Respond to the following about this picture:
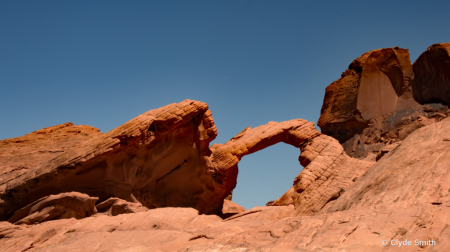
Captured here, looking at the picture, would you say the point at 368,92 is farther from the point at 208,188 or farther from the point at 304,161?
the point at 208,188

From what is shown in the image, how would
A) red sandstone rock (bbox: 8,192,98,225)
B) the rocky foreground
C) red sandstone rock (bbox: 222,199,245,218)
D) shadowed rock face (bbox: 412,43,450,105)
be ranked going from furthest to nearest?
shadowed rock face (bbox: 412,43,450,105)
red sandstone rock (bbox: 222,199,245,218)
red sandstone rock (bbox: 8,192,98,225)
the rocky foreground

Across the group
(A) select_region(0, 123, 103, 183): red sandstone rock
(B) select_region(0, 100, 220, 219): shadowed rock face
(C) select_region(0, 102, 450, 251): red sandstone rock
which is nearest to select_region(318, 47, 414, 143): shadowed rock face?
(C) select_region(0, 102, 450, 251): red sandstone rock

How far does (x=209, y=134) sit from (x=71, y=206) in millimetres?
4893

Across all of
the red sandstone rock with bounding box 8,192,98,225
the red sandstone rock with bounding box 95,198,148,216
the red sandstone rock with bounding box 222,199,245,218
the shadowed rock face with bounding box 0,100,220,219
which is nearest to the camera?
the red sandstone rock with bounding box 8,192,98,225

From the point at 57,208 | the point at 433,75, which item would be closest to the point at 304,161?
the point at 57,208

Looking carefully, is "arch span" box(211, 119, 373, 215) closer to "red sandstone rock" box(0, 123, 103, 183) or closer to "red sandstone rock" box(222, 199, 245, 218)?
"red sandstone rock" box(222, 199, 245, 218)

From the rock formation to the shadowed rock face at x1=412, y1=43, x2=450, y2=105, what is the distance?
0.08 metres

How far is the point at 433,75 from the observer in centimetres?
2045

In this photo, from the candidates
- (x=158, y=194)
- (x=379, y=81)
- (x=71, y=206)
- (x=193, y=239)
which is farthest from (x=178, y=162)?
(x=379, y=81)

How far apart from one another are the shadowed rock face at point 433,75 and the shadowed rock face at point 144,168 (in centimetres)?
1249

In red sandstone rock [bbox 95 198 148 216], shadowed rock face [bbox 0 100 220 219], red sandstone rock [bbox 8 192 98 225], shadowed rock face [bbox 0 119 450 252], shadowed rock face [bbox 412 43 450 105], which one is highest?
shadowed rock face [bbox 412 43 450 105]

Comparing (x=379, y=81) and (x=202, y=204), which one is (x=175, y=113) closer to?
(x=202, y=204)

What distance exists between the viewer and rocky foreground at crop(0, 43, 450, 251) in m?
6.47

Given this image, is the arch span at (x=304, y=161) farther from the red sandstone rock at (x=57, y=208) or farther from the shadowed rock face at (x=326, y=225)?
the red sandstone rock at (x=57, y=208)
